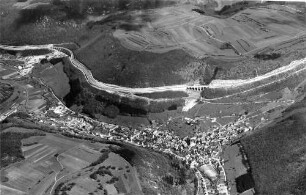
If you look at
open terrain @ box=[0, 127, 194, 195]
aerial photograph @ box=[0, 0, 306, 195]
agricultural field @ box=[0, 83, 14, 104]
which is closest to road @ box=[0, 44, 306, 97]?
aerial photograph @ box=[0, 0, 306, 195]

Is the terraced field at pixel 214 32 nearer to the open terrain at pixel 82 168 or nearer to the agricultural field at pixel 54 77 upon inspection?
the agricultural field at pixel 54 77

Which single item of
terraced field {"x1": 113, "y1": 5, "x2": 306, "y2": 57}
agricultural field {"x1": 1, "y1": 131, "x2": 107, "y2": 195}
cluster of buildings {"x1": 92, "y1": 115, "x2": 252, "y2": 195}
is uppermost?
terraced field {"x1": 113, "y1": 5, "x2": 306, "y2": 57}

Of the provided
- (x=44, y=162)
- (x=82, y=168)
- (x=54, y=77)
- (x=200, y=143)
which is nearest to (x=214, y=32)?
(x=200, y=143)

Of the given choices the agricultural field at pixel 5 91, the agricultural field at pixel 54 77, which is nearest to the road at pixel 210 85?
the agricultural field at pixel 54 77

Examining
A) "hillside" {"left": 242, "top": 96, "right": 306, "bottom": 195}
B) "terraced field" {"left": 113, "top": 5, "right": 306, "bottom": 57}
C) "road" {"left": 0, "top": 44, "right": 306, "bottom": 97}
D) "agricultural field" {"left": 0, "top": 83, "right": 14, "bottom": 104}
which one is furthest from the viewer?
"terraced field" {"left": 113, "top": 5, "right": 306, "bottom": 57}

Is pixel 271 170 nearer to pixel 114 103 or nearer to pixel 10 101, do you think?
pixel 114 103

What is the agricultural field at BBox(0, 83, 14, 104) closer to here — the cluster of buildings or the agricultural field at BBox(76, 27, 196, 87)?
the agricultural field at BBox(76, 27, 196, 87)

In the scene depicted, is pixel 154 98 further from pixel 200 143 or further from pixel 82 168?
pixel 82 168

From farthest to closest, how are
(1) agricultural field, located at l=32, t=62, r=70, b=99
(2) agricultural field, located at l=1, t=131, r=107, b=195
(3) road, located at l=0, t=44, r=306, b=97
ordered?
Answer: (1) agricultural field, located at l=32, t=62, r=70, b=99, (3) road, located at l=0, t=44, r=306, b=97, (2) agricultural field, located at l=1, t=131, r=107, b=195
